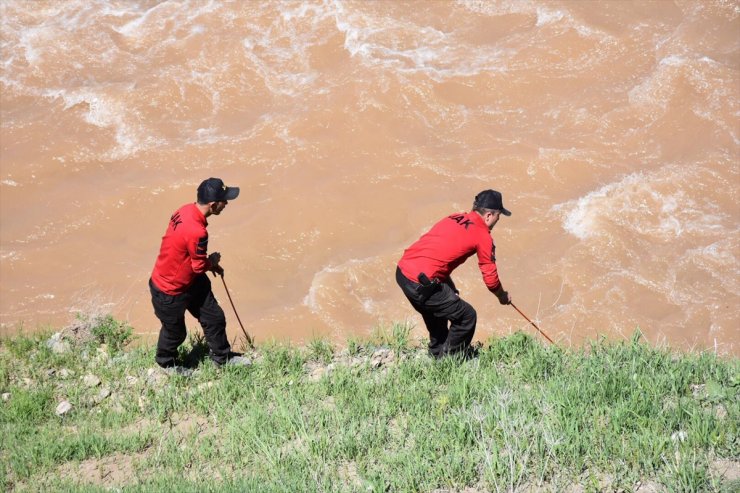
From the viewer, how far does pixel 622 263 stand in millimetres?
8516

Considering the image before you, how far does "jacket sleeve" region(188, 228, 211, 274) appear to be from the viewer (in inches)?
227

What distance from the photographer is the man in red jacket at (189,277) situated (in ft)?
19.1

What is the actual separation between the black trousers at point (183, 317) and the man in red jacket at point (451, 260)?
1478 millimetres

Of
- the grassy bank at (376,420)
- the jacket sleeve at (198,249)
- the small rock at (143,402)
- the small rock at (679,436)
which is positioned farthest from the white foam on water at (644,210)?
the small rock at (143,402)

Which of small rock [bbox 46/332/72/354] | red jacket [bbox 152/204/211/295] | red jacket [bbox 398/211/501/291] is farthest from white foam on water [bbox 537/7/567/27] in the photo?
small rock [bbox 46/332/72/354]

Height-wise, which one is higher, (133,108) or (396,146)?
(133,108)

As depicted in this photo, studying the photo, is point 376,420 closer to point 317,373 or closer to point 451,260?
point 317,373

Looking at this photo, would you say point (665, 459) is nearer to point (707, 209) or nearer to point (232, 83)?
point (707, 209)

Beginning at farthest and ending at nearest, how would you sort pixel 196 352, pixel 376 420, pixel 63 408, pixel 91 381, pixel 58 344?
pixel 58 344
pixel 196 352
pixel 91 381
pixel 63 408
pixel 376 420

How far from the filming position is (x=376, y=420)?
5.50 m

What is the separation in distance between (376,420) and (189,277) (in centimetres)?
174

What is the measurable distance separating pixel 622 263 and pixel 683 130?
2384 mm

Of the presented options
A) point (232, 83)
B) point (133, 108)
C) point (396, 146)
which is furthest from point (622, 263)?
point (133, 108)

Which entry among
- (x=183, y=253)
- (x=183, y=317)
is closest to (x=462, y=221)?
(x=183, y=253)
